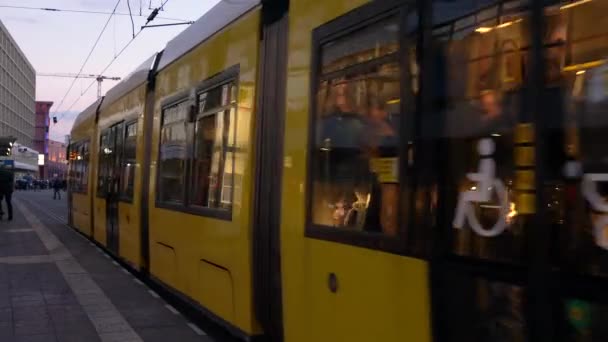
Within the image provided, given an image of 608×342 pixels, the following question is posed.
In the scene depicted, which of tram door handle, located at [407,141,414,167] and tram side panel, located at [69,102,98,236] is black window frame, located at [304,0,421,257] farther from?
tram side panel, located at [69,102,98,236]

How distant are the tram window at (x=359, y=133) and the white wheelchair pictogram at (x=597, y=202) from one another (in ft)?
3.83

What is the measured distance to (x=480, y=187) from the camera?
3.11m

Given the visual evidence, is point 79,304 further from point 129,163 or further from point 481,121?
point 481,121

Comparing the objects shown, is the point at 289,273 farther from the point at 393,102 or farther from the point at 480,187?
the point at 480,187

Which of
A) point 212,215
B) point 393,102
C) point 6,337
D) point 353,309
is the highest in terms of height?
point 393,102

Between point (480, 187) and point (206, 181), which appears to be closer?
point (480, 187)

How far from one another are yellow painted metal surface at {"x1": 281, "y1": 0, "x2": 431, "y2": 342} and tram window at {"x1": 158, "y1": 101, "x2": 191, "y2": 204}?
2.69 meters

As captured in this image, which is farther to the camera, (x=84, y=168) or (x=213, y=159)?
(x=84, y=168)

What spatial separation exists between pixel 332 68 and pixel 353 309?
4.70 ft

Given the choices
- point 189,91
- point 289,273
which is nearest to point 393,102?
point 289,273

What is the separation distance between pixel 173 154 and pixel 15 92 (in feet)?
363

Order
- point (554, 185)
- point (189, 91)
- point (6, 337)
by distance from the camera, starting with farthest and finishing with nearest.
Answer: point (189, 91)
point (6, 337)
point (554, 185)

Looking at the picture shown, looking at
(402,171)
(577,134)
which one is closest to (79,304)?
(402,171)

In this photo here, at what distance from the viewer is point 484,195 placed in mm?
3074
